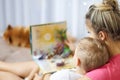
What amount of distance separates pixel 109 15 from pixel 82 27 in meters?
0.89

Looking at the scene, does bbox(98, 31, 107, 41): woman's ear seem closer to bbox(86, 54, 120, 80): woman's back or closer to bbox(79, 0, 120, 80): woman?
bbox(79, 0, 120, 80): woman

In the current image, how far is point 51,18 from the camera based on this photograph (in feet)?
6.76

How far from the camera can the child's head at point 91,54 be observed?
0.99 m

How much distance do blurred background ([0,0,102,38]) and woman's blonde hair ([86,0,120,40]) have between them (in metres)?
0.71

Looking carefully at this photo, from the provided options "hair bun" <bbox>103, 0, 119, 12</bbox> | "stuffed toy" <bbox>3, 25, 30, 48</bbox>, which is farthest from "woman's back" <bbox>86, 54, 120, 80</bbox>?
"stuffed toy" <bbox>3, 25, 30, 48</bbox>

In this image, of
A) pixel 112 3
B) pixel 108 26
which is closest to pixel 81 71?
pixel 108 26

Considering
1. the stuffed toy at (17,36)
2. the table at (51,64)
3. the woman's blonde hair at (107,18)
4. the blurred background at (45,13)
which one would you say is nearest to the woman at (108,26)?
the woman's blonde hair at (107,18)

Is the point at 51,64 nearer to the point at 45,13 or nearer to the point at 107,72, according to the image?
the point at 107,72

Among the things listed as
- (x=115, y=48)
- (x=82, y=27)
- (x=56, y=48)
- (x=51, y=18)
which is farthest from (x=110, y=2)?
(x=51, y=18)

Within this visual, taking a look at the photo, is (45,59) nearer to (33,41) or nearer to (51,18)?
(33,41)

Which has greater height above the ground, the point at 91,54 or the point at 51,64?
the point at 91,54

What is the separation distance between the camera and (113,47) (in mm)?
1070

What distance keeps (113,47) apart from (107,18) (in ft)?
0.44

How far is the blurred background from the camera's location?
192cm
